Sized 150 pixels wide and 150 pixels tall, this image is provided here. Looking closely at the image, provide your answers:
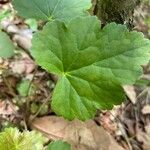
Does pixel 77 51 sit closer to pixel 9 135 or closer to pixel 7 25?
pixel 9 135

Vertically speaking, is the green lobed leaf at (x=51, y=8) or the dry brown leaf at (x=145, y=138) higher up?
the green lobed leaf at (x=51, y=8)

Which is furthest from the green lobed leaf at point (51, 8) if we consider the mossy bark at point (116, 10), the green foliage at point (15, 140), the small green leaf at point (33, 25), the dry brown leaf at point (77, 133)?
the small green leaf at point (33, 25)

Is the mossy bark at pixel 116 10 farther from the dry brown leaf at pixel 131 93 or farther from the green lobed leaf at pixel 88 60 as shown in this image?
the dry brown leaf at pixel 131 93

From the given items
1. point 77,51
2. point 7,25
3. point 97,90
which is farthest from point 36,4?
point 7,25

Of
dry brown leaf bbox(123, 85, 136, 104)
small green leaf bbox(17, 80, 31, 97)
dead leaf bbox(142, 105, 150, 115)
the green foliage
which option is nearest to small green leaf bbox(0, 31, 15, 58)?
small green leaf bbox(17, 80, 31, 97)

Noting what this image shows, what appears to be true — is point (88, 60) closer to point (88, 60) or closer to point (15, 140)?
point (88, 60)

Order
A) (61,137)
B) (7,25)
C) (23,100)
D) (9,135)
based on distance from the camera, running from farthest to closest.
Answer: (7,25) → (23,100) → (61,137) → (9,135)

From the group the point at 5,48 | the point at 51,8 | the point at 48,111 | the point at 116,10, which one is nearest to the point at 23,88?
the point at 48,111
